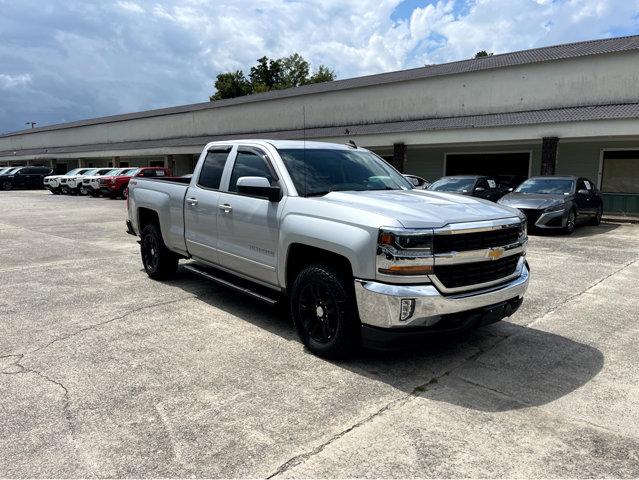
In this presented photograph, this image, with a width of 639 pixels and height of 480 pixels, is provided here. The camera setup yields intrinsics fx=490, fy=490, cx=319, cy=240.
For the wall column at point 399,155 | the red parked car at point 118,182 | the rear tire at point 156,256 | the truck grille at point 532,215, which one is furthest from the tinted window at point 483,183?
the red parked car at point 118,182

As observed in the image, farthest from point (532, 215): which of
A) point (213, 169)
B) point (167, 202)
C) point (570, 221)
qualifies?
point (167, 202)

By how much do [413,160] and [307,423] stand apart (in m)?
23.8

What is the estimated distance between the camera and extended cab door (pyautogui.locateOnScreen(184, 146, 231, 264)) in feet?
18.7

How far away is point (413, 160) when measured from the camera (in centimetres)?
2584

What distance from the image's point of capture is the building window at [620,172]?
777 inches

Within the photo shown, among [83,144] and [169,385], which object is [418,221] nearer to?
[169,385]

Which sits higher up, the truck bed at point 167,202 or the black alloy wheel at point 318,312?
the truck bed at point 167,202

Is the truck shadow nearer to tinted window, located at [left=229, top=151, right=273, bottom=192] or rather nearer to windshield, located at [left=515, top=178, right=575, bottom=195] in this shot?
tinted window, located at [left=229, top=151, right=273, bottom=192]

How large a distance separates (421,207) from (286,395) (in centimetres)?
188

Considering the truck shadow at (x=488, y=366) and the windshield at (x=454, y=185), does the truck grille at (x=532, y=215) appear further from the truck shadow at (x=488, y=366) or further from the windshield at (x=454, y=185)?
the truck shadow at (x=488, y=366)

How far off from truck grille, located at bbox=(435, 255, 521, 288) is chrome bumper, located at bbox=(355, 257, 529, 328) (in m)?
0.10

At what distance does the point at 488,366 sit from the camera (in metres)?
4.23

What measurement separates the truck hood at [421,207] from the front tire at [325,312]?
642mm

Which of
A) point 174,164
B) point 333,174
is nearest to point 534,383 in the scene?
point 333,174
